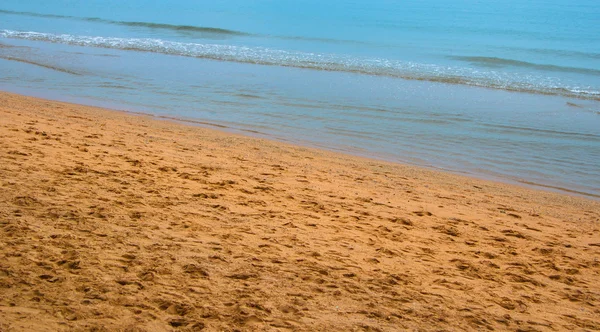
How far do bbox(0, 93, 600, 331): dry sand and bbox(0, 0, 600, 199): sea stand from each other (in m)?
2.04

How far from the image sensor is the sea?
10.1m

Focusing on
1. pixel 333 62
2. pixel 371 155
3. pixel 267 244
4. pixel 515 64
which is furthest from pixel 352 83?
pixel 267 244

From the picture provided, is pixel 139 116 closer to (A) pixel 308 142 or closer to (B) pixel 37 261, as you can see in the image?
(A) pixel 308 142

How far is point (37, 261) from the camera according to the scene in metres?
4.18

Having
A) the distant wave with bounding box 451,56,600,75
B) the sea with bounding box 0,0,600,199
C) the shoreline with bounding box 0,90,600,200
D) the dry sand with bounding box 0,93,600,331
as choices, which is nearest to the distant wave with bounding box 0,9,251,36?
the sea with bounding box 0,0,600,199

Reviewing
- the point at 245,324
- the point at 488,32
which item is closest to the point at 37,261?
the point at 245,324

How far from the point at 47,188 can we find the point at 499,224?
4.83 meters

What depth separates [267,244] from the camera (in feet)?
16.6

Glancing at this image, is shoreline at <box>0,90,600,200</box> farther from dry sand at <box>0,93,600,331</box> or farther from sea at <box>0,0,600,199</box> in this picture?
dry sand at <box>0,93,600,331</box>

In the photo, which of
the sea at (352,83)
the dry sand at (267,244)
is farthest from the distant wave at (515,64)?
the dry sand at (267,244)

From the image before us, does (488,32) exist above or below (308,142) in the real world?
above

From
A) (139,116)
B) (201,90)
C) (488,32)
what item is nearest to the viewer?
(139,116)

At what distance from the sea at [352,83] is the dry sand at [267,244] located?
6.70ft

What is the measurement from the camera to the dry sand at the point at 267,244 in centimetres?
393
